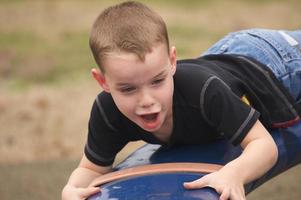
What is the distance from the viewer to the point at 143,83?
5.14 feet

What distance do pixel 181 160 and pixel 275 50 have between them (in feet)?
1.92

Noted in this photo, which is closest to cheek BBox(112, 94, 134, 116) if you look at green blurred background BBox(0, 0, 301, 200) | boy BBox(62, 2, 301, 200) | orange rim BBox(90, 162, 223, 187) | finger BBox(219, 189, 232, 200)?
boy BBox(62, 2, 301, 200)

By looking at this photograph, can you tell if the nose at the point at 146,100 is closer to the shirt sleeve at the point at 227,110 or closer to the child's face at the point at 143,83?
the child's face at the point at 143,83

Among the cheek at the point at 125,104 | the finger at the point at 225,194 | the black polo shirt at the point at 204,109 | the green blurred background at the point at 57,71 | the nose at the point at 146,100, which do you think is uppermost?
the nose at the point at 146,100

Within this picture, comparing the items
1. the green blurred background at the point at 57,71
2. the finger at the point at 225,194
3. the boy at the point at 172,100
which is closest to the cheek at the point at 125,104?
the boy at the point at 172,100

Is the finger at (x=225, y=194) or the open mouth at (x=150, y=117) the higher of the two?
the open mouth at (x=150, y=117)

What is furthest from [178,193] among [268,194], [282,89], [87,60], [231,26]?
[231,26]

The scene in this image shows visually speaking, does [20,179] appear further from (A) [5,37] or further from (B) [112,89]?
(A) [5,37]

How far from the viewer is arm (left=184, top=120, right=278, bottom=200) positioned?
1.54m

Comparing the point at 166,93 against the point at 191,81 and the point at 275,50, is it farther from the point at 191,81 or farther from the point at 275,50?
the point at 275,50

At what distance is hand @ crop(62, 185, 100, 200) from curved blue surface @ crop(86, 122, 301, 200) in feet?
0.10

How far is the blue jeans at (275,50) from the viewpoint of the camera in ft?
6.87

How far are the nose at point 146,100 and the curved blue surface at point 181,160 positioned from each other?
196mm

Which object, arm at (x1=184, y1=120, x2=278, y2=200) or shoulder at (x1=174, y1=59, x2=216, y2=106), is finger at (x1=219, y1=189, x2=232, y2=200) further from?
shoulder at (x1=174, y1=59, x2=216, y2=106)
